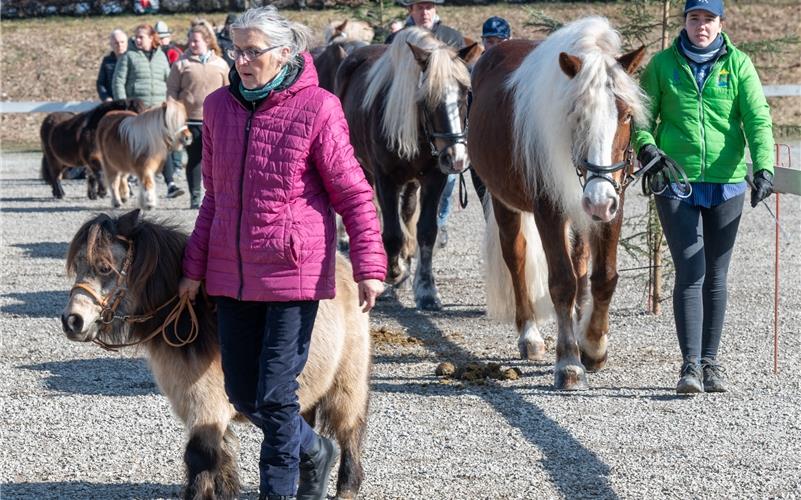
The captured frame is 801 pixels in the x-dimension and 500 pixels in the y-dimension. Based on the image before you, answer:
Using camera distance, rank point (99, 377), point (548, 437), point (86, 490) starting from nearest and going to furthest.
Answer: point (86, 490), point (548, 437), point (99, 377)

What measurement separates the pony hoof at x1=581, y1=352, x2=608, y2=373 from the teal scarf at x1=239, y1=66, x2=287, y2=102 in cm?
348

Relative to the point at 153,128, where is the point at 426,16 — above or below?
above

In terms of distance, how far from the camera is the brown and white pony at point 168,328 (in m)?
4.30

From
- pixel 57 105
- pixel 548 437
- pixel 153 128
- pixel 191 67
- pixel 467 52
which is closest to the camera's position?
pixel 548 437

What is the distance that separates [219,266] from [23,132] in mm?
25657

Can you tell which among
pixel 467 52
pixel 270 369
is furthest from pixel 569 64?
pixel 467 52

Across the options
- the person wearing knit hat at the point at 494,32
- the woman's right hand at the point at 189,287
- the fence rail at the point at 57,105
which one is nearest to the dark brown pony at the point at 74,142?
the fence rail at the point at 57,105

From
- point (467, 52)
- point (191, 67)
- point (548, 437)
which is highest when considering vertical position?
point (467, 52)

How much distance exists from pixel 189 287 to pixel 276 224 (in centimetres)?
47

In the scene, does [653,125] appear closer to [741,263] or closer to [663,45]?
[663,45]

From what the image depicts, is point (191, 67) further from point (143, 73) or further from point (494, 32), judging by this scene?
point (494, 32)

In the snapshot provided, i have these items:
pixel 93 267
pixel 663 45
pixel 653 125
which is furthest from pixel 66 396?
pixel 663 45

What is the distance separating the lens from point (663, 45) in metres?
8.79

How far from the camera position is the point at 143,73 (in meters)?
17.4
